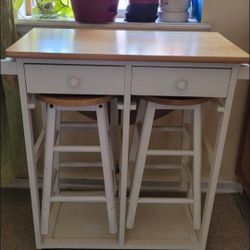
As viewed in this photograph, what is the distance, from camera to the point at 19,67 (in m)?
1.13

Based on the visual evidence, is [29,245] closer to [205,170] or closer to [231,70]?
[205,170]

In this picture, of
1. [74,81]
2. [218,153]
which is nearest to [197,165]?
[218,153]

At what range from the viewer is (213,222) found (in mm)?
1734

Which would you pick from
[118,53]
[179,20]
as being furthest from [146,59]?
[179,20]

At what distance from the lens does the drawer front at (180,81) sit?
3.74 feet

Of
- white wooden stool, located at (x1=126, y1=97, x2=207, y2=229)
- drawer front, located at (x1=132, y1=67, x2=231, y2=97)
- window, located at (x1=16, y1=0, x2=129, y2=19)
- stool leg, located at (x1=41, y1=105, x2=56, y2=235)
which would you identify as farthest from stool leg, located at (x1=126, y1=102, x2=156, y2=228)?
window, located at (x1=16, y1=0, x2=129, y2=19)

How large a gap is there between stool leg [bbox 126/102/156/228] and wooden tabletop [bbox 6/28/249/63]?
23 cm

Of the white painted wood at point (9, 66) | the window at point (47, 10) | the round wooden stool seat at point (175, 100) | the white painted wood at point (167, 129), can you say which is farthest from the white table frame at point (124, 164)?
the window at point (47, 10)

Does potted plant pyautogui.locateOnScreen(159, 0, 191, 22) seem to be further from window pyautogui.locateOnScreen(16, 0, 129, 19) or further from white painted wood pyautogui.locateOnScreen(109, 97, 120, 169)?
white painted wood pyautogui.locateOnScreen(109, 97, 120, 169)

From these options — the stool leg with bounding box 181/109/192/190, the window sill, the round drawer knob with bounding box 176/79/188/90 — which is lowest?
the stool leg with bounding box 181/109/192/190

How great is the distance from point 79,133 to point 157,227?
0.65m

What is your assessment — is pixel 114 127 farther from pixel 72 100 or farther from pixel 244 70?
pixel 244 70

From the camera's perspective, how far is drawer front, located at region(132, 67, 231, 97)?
3.74 ft

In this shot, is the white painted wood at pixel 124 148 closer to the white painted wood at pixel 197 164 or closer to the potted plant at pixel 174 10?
the white painted wood at pixel 197 164
